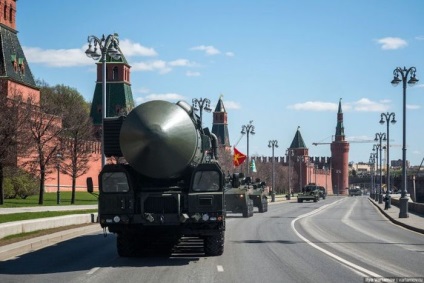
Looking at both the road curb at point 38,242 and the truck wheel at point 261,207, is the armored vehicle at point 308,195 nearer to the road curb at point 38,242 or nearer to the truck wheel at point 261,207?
the truck wheel at point 261,207

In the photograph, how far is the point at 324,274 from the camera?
1342cm

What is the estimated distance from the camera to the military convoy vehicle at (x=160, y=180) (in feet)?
52.6

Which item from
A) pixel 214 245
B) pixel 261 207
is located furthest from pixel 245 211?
pixel 214 245

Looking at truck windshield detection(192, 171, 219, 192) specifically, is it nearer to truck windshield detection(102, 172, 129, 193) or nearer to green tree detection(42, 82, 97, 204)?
truck windshield detection(102, 172, 129, 193)

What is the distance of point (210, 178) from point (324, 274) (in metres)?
4.14

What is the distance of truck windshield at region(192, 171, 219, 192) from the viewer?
16234 millimetres

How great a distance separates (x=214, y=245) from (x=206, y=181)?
190cm

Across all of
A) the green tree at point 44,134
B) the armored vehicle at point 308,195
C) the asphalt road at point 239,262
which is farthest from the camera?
the armored vehicle at point 308,195

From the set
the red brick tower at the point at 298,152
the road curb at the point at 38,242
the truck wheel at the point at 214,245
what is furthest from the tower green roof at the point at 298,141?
the truck wheel at the point at 214,245

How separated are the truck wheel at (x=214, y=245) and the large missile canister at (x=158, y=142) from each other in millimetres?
1963

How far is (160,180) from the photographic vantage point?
Answer: 1670 cm

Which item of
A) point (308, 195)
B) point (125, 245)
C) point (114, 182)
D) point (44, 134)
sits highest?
point (44, 134)

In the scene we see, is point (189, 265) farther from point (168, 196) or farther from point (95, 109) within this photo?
point (95, 109)

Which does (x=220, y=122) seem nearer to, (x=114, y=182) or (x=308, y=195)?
(x=308, y=195)
